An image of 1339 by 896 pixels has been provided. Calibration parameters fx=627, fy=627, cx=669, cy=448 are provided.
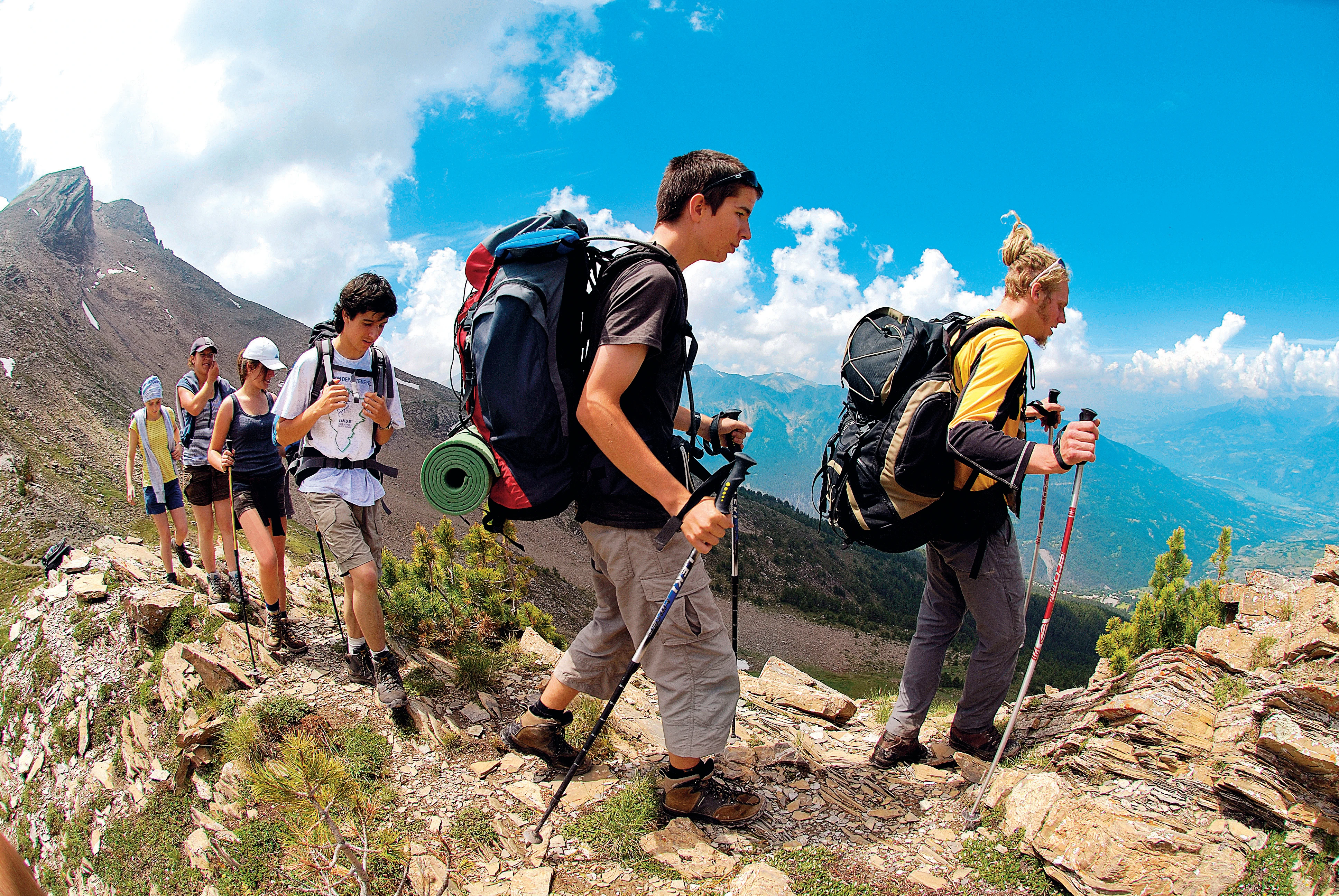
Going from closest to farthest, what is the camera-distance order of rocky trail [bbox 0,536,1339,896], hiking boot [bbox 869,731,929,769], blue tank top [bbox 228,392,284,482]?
rocky trail [bbox 0,536,1339,896], hiking boot [bbox 869,731,929,769], blue tank top [bbox 228,392,284,482]

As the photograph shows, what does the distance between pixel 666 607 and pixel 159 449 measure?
378 inches

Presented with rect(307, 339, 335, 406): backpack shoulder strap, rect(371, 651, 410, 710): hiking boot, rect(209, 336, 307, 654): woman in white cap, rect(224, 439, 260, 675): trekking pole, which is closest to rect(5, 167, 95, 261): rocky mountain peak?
rect(224, 439, 260, 675): trekking pole

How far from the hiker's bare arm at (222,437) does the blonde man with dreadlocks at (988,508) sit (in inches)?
258

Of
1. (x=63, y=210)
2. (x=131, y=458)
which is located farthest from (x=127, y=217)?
(x=131, y=458)

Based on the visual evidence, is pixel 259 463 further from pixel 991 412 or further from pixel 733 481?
pixel 991 412

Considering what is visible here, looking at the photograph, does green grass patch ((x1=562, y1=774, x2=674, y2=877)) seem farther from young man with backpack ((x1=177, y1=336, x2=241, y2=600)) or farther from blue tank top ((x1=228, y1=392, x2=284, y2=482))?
young man with backpack ((x1=177, y1=336, x2=241, y2=600))

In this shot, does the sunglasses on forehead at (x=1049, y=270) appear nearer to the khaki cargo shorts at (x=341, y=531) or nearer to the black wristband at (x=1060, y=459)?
the black wristband at (x=1060, y=459)

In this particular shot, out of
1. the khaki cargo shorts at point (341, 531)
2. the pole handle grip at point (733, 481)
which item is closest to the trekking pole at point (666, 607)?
the pole handle grip at point (733, 481)

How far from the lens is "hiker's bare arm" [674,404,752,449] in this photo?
13.0 feet

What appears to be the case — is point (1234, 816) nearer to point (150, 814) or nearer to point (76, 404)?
point (150, 814)

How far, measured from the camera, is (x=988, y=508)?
12.9 ft

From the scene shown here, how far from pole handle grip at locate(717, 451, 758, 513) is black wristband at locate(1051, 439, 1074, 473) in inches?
56.1

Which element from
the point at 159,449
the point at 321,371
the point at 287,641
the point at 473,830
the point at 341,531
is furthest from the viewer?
the point at 159,449

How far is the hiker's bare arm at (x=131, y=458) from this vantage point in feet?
30.0
